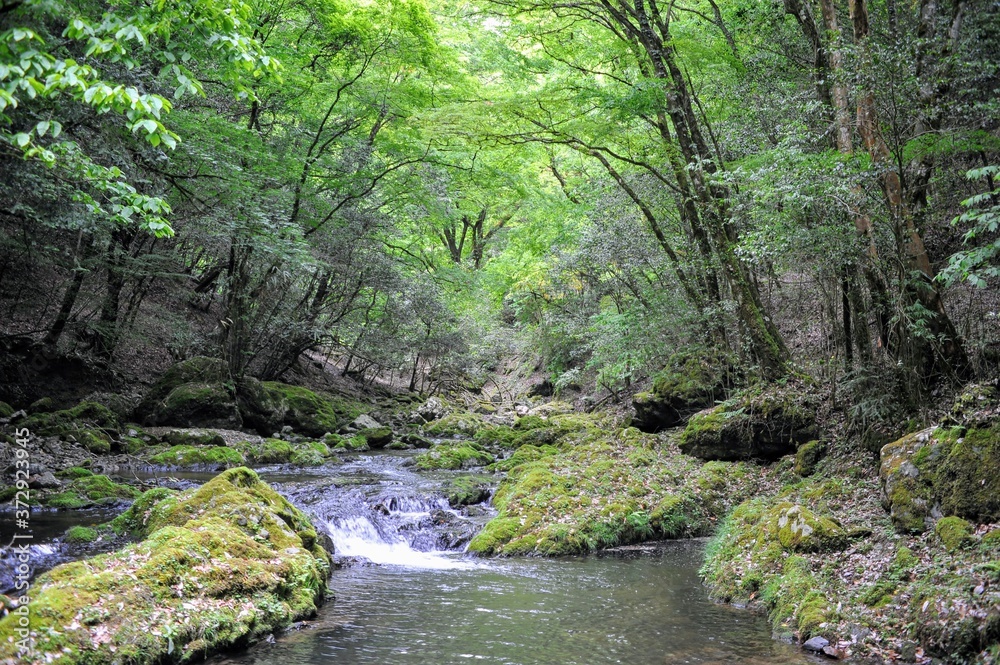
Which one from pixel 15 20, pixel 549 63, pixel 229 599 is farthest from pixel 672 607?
pixel 549 63

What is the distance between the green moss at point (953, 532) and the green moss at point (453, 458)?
415 inches

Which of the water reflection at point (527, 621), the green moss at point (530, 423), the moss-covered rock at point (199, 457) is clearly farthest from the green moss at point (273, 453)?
the green moss at point (530, 423)

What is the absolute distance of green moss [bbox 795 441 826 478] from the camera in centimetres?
1077

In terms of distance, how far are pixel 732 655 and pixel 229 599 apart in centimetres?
444

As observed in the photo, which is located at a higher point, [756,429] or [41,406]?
[756,429]

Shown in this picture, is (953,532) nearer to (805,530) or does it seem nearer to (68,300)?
(805,530)

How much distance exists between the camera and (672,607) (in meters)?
6.96

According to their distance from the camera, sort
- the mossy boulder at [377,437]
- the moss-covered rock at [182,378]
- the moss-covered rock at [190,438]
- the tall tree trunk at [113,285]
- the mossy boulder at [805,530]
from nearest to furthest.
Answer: the mossy boulder at [805,530], the tall tree trunk at [113,285], the moss-covered rock at [190,438], the moss-covered rock at [182,378], the mossy boulder at [377,437]

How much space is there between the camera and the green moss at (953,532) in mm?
5949

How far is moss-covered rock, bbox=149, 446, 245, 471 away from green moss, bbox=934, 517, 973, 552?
12.5 metres

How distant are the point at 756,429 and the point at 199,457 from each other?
11.4 metres

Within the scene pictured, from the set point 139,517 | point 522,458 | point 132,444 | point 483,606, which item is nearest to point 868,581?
point 483,606

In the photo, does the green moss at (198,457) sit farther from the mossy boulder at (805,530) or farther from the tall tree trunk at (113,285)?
the mossy boulder at (805,530)

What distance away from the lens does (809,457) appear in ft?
35.7
